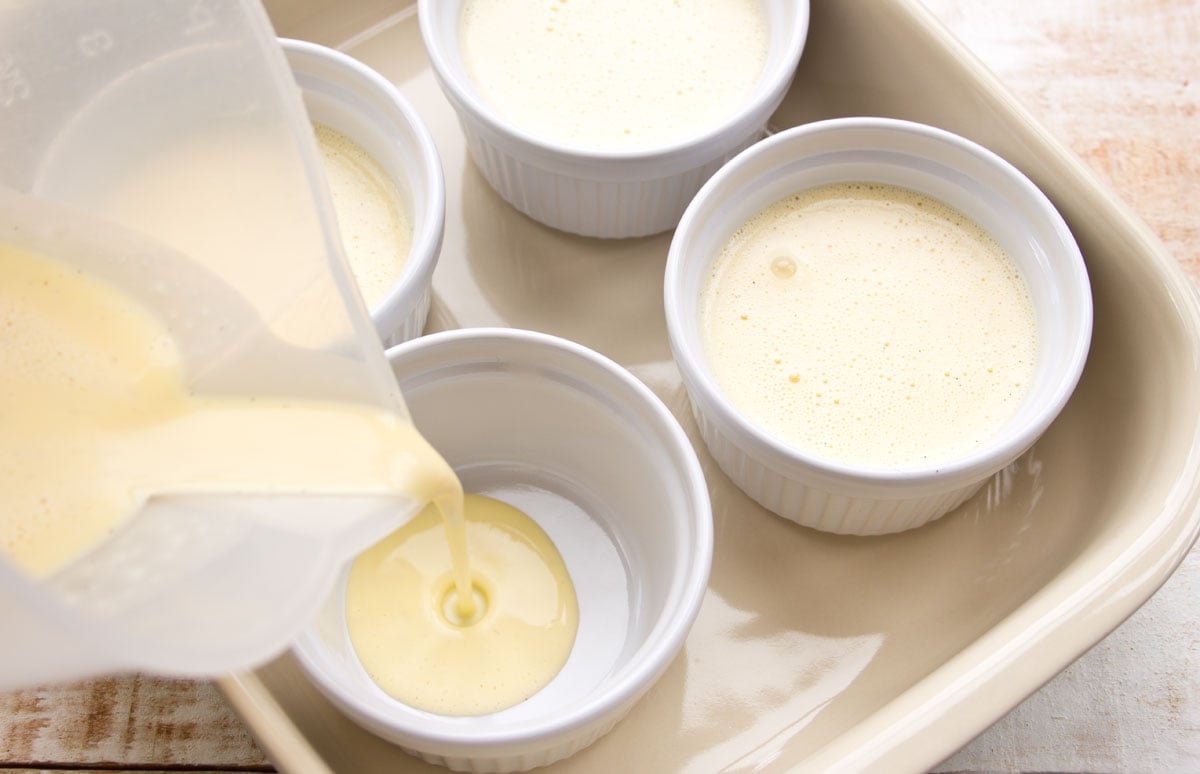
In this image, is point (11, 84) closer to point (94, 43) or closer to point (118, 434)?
point (94, 43)

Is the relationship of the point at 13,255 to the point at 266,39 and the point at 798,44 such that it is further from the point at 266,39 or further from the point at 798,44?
the point at 798,44

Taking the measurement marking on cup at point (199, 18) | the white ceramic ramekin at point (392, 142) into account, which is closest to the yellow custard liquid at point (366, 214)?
the white ceramic ramekin at point (392, 142)

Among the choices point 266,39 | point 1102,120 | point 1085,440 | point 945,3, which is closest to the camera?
point 266,39

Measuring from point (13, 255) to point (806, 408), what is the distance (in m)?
0.70

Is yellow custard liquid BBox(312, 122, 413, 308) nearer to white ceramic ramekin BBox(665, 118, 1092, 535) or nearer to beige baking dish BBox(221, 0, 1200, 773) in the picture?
beige baking dish BBox(221, 0, 1200, 773)

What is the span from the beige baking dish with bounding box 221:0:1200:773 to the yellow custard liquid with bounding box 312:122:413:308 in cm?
9

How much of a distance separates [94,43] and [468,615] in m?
0.59

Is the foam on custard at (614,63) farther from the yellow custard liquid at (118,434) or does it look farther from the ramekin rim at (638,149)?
the yellow custard liquid at (118,434)

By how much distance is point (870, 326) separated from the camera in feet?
3.93

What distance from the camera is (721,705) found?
110cm

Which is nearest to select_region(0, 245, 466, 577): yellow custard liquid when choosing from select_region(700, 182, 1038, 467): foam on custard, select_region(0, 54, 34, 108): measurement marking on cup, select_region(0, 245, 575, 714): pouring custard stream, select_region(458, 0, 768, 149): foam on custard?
select_region(0, 245, 575, 714): pouring custard stream

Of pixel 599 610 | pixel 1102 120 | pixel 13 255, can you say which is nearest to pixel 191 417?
pixel 13 255

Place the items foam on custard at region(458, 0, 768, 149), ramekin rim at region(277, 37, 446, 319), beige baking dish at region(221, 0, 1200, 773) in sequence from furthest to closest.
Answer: foam on custard at region(458, 0, 768, 149), ramekin rim at region(277, 37, 446, 319), beige baking dish at region(221, 0, 1200, 773)

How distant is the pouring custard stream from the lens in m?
0.87
